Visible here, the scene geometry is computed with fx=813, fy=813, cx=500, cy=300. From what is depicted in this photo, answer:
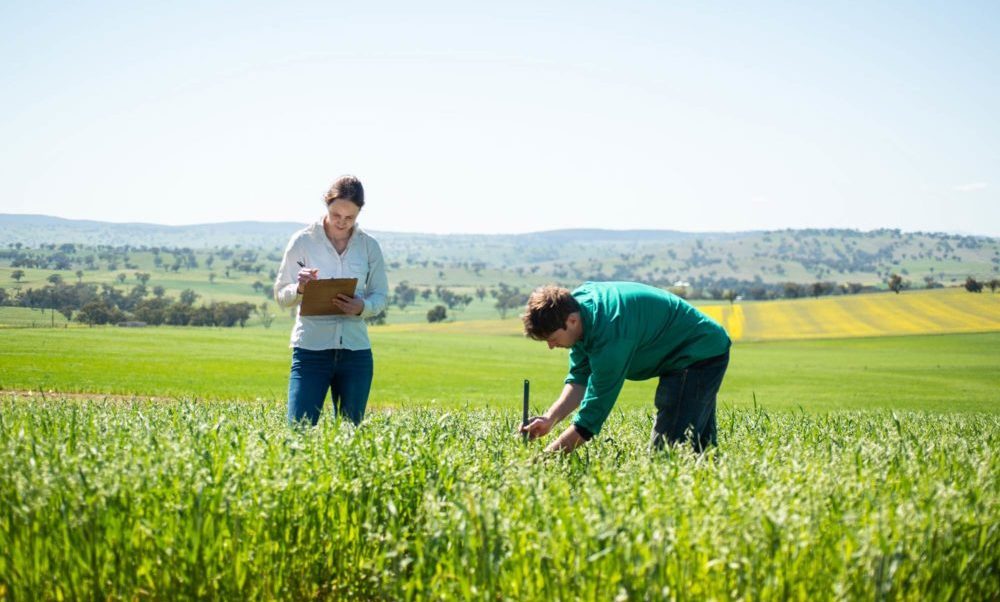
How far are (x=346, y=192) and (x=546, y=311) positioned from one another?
270cm

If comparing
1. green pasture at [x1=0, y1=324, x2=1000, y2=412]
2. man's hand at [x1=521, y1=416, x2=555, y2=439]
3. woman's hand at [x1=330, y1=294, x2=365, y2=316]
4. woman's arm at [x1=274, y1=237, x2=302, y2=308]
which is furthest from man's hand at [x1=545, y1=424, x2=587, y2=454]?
green pasture at [x1=0, y1=324, x2=1000, y2=412]

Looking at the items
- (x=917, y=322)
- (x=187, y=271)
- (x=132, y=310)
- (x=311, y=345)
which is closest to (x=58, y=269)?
(x=132, y=310)

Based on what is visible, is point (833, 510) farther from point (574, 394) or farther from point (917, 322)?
point (917, 322)

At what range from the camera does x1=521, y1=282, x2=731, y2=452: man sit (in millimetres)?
5641

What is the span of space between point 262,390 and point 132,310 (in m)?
56.7

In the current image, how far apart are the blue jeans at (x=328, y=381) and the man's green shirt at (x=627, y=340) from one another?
2343mm

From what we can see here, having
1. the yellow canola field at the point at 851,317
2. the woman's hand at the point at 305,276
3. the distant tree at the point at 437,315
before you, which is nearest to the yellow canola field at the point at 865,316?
the yellow canola field at the point at 851,317

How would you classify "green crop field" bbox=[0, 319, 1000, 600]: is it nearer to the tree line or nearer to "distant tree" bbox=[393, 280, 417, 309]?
the tree line

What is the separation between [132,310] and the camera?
78.1m

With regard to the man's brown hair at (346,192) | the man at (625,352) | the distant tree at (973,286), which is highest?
the distant tree at (973,286)

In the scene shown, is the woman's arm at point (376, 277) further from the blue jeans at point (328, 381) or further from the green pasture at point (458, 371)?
the green pasture at point (458, 371)

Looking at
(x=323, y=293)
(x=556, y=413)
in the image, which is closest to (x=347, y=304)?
(x=323, y=293)

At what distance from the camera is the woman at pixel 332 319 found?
7.42 m

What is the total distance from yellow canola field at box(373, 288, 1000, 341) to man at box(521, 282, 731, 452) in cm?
7576
